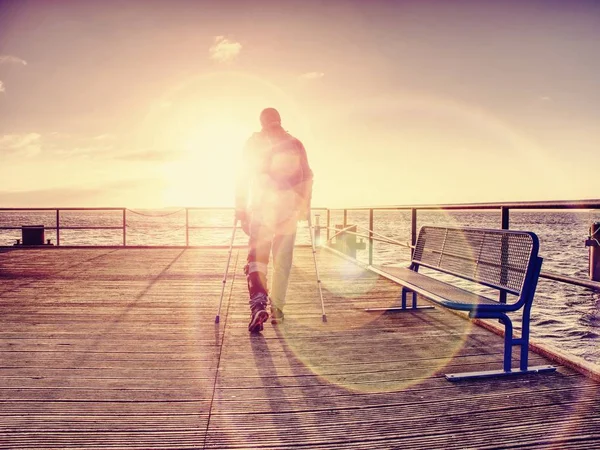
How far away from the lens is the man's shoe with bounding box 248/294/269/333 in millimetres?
3891

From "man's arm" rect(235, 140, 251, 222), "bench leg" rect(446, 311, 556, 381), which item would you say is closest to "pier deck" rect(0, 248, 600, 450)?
"bench leg" rect(446, 311, 556, 381)

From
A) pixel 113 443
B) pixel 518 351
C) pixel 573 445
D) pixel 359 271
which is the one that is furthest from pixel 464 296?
pixel 359 271

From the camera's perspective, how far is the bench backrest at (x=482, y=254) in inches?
116

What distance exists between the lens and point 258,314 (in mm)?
3889

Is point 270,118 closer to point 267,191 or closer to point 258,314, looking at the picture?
point 267,191

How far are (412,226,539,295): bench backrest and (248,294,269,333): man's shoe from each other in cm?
165

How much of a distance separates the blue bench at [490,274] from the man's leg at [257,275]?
3.89 feet

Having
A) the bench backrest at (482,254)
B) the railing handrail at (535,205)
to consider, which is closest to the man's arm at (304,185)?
the bench backrest at (482,254)

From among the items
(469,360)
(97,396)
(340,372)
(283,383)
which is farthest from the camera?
(469,360)

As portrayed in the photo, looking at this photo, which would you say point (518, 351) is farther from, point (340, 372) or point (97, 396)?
point (97, 396)

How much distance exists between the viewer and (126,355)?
11.0 ft

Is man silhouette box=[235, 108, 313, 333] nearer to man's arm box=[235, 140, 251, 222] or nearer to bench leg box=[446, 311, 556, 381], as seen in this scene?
man's arm box=[235, 140, 251, 222]

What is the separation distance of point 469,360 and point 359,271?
15.1ft

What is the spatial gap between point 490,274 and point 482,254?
22cm
